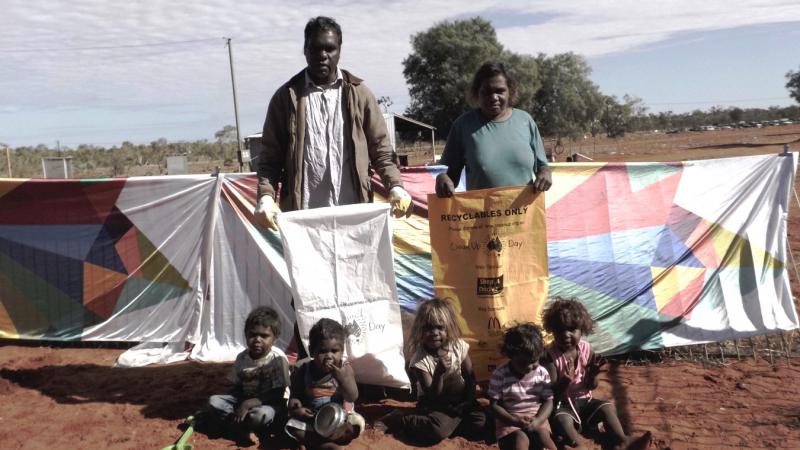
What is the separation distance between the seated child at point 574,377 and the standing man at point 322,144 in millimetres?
1136

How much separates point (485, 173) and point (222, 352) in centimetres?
279

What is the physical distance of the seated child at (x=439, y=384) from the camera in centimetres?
363

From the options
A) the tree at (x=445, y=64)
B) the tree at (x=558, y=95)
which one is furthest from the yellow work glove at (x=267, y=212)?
the tree at (x=558, y=95)

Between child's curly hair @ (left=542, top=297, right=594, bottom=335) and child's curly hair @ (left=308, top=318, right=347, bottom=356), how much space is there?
4.00ft

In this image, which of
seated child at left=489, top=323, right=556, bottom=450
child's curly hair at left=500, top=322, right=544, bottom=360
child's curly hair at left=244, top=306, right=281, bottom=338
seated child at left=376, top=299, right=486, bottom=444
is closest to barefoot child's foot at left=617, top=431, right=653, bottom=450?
seated child at left=489, top=323, right=556, bottom=450

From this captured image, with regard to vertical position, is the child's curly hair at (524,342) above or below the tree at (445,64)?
below

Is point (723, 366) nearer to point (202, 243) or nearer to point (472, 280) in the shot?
point (472, 280)

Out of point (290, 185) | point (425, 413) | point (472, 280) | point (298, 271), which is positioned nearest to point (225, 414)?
point (298, 271)

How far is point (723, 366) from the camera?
4617 mm

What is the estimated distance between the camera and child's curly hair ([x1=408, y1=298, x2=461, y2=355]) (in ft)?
12.3

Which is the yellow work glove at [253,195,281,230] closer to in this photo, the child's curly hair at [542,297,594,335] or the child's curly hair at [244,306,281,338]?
the child's curly hair at [244,306,281,338]

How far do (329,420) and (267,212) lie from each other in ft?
4.00

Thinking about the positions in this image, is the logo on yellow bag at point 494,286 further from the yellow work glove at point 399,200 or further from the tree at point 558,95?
the tree at point 558,95

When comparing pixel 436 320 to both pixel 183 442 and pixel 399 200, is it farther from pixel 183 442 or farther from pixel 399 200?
pixel 183 442
